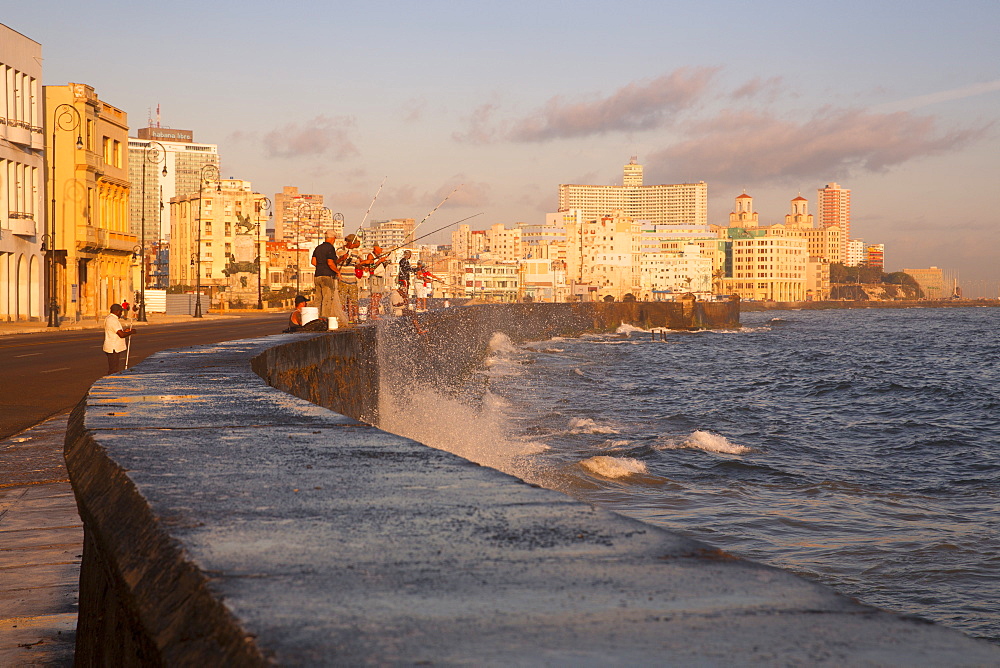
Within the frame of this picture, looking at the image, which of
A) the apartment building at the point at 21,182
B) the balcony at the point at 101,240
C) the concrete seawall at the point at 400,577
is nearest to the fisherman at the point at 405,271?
the concrete seawall at the point at 400,577

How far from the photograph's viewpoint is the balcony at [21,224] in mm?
46781

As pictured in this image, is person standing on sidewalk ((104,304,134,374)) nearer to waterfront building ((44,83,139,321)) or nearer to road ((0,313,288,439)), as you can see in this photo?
road ((0,313,288,439))

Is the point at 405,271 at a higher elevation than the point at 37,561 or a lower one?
higher

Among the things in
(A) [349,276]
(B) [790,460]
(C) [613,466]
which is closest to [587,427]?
(B) [790,460]

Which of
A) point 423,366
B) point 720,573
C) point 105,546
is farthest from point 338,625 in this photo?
point 423,366

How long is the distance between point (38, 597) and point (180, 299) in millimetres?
67425

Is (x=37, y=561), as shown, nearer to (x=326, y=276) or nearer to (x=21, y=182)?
(x=326, y=276)

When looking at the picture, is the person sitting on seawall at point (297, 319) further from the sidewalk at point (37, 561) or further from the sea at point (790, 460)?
the sidewalk at point (37, 561)

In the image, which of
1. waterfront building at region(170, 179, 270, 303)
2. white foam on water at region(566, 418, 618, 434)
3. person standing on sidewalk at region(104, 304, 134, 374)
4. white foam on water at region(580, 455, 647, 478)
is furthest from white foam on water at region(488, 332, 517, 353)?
waterfront building at region(170, 179, 270, 303)

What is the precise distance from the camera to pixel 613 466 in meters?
15.2

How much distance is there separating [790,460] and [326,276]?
8.74 meters

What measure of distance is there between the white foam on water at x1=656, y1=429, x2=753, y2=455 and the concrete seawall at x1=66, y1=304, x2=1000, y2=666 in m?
14.7

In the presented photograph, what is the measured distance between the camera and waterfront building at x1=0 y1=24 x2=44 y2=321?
46656 mm

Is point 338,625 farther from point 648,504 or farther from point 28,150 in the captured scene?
point 28,150
